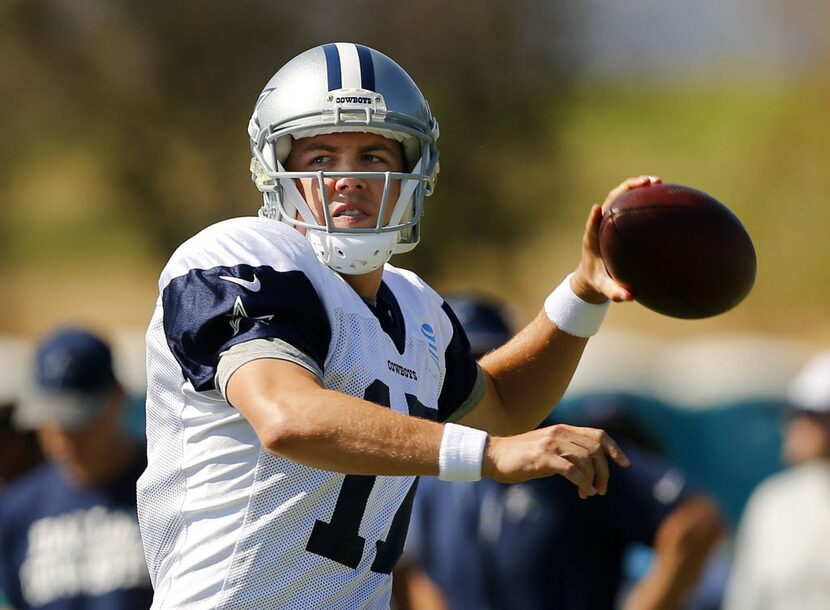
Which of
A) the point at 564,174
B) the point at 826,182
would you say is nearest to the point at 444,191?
the point at 564,174

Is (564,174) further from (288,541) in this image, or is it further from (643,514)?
(288,541)

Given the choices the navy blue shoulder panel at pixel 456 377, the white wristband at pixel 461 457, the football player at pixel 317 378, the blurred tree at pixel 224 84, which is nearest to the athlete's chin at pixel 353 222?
the football player at pixel 317 378

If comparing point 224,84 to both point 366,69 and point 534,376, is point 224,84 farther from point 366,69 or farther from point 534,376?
point 366,69

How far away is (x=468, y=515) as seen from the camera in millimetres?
5699

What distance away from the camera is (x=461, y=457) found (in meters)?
2.83

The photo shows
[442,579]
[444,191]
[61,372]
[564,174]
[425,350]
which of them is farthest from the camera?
[564,174]

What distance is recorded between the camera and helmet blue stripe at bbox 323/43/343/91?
349 centimetres

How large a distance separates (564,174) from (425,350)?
596 inches

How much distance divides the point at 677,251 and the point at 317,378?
931 millimetres

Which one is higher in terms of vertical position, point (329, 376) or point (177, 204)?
point (329, 376)

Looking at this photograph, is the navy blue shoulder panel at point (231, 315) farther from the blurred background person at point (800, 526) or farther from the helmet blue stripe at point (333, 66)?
the blurred background person at point (800, 526)

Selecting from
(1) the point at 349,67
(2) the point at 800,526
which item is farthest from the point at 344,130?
(2) the point at 800,526

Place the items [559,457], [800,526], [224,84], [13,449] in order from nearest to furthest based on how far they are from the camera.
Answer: [559,457] → [800,526] → [13,449] → [224,84]

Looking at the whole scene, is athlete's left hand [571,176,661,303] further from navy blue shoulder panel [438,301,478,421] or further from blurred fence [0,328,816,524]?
blurred fence [0,328,816,524]
